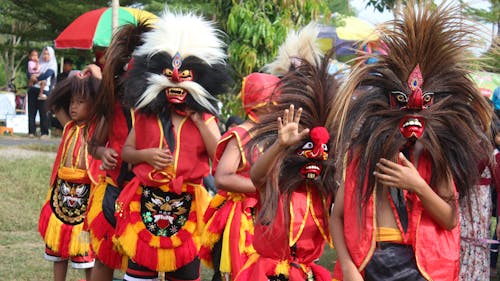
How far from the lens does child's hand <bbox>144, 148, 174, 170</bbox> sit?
501 cm

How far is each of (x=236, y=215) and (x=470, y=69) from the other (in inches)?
76.3

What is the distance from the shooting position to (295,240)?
4.12 metres

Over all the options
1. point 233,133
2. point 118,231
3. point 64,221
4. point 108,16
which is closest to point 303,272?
point 233,133

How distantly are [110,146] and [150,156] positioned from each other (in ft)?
2.16

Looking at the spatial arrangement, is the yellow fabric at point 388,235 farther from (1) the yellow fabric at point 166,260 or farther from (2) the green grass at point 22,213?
(2) the green grass at point 22,213

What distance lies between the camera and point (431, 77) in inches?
142

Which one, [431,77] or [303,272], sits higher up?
[431,77]

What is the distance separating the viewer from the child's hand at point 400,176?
11.2ft

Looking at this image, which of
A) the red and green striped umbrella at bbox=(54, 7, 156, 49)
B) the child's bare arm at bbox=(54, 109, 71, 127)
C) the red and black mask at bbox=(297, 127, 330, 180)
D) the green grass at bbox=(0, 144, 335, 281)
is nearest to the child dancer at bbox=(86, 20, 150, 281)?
Result: the child's bare arm at bbox=(54, 109, 71, 127)

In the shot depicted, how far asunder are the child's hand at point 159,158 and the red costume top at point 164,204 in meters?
0.05

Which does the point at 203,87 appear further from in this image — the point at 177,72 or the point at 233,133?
the point at 233,133

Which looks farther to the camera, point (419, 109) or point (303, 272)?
point (303, 272)

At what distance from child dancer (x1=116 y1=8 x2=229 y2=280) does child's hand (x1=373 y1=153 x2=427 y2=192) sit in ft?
6.14

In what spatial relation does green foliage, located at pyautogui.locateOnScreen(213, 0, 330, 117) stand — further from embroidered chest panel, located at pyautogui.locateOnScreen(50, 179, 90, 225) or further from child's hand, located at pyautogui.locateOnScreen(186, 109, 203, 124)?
child's hand, located at pyautogui.locateOnScreen(186, 109, 203, 124)
